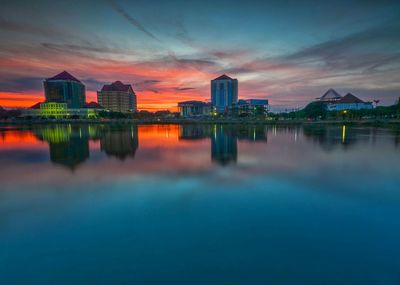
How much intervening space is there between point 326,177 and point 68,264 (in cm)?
1042

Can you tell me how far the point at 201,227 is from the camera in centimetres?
565

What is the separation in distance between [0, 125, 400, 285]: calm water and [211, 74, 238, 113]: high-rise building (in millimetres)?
147445

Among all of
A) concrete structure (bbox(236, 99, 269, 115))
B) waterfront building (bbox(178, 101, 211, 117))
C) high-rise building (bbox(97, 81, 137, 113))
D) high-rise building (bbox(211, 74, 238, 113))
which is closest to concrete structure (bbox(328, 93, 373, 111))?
concrete structure (bbox(236, 99, 269, 115))

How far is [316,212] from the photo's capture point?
652 cm

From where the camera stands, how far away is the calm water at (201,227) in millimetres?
4078

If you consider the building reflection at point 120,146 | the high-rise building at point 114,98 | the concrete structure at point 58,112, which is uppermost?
the high-rise building at point 114,98

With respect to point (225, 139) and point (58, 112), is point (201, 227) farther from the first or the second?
point (58, 112)

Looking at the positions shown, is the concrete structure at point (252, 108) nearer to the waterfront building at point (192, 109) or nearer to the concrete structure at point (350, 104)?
the waterfront building at point (192, 109)

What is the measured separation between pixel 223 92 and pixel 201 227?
157 m

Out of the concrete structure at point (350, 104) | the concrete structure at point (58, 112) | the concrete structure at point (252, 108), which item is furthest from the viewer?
the concrete structure at point (58, 112)

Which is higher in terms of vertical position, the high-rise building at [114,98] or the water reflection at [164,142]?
the high-rise building at [114,98]

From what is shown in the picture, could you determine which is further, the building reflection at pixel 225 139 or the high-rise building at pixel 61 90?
the high-rise building at pixel 61 90

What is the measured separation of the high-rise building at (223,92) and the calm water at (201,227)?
14744 cm

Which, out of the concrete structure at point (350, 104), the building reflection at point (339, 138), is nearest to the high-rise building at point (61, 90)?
the building reflection at point (339, 138)
